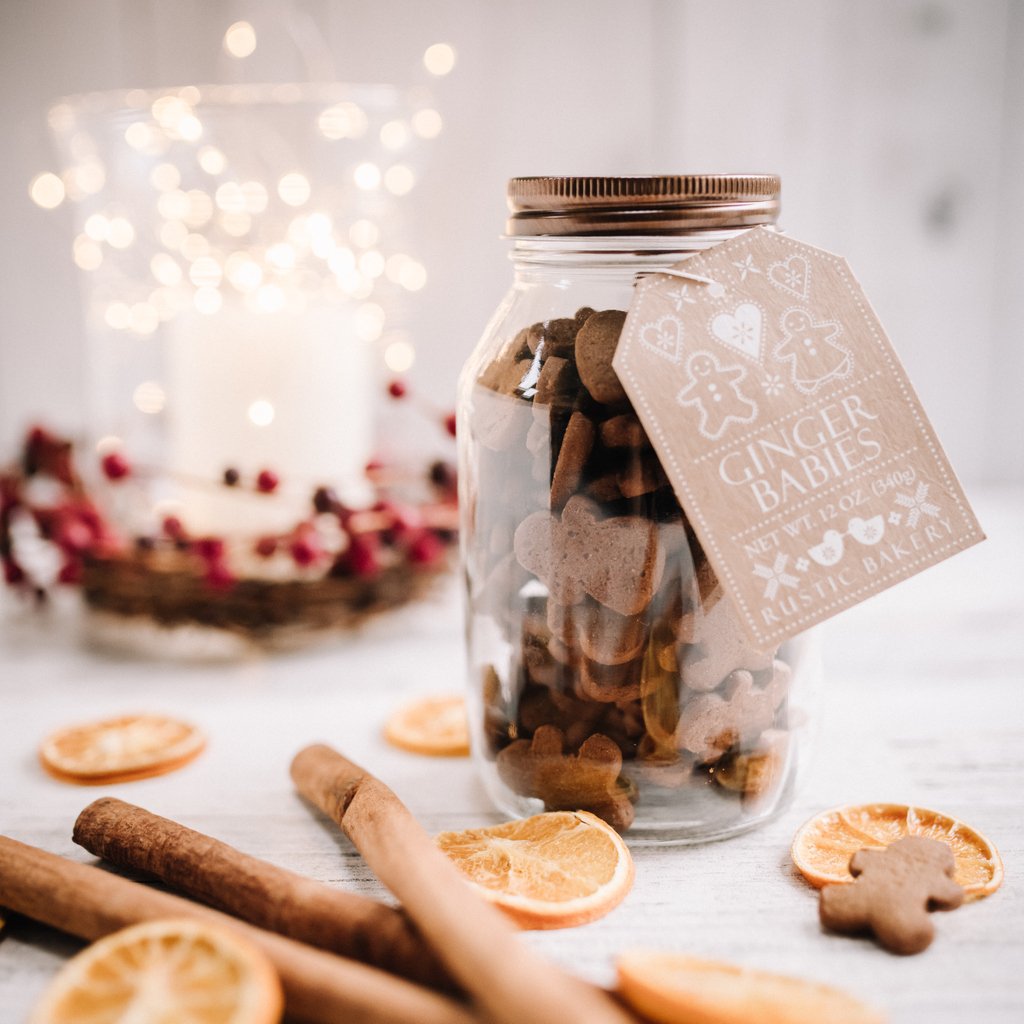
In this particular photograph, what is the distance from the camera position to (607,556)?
2.06ft

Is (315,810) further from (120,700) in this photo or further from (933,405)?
(933,405)

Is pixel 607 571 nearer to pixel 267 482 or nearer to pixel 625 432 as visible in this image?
pixel 625 432

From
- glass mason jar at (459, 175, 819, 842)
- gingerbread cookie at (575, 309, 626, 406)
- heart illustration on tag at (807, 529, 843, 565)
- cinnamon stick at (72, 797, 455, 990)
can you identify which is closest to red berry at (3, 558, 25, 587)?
cinnamon stick at (72, 797, 455, 990)

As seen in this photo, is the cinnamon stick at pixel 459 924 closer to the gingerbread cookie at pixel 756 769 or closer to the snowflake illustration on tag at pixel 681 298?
the gingerbread cookie at pixel 756 769

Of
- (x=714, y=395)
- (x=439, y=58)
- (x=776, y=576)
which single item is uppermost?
(x=439, y=58)

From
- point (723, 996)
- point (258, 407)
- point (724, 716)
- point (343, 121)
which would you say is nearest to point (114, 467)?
point (258, 407)

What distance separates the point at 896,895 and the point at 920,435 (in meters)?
0.27

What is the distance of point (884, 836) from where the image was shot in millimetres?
664

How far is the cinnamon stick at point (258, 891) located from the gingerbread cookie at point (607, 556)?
216mm

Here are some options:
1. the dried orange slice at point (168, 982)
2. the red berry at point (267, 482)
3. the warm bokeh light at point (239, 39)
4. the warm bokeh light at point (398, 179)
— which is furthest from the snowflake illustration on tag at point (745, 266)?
the warm bokeh light at point (239, 39)

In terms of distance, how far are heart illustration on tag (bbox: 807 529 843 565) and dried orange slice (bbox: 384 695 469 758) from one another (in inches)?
12.9

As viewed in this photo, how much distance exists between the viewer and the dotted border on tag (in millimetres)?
587

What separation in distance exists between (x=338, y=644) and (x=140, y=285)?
1.65ft

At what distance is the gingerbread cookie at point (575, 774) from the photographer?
0.65 meters
